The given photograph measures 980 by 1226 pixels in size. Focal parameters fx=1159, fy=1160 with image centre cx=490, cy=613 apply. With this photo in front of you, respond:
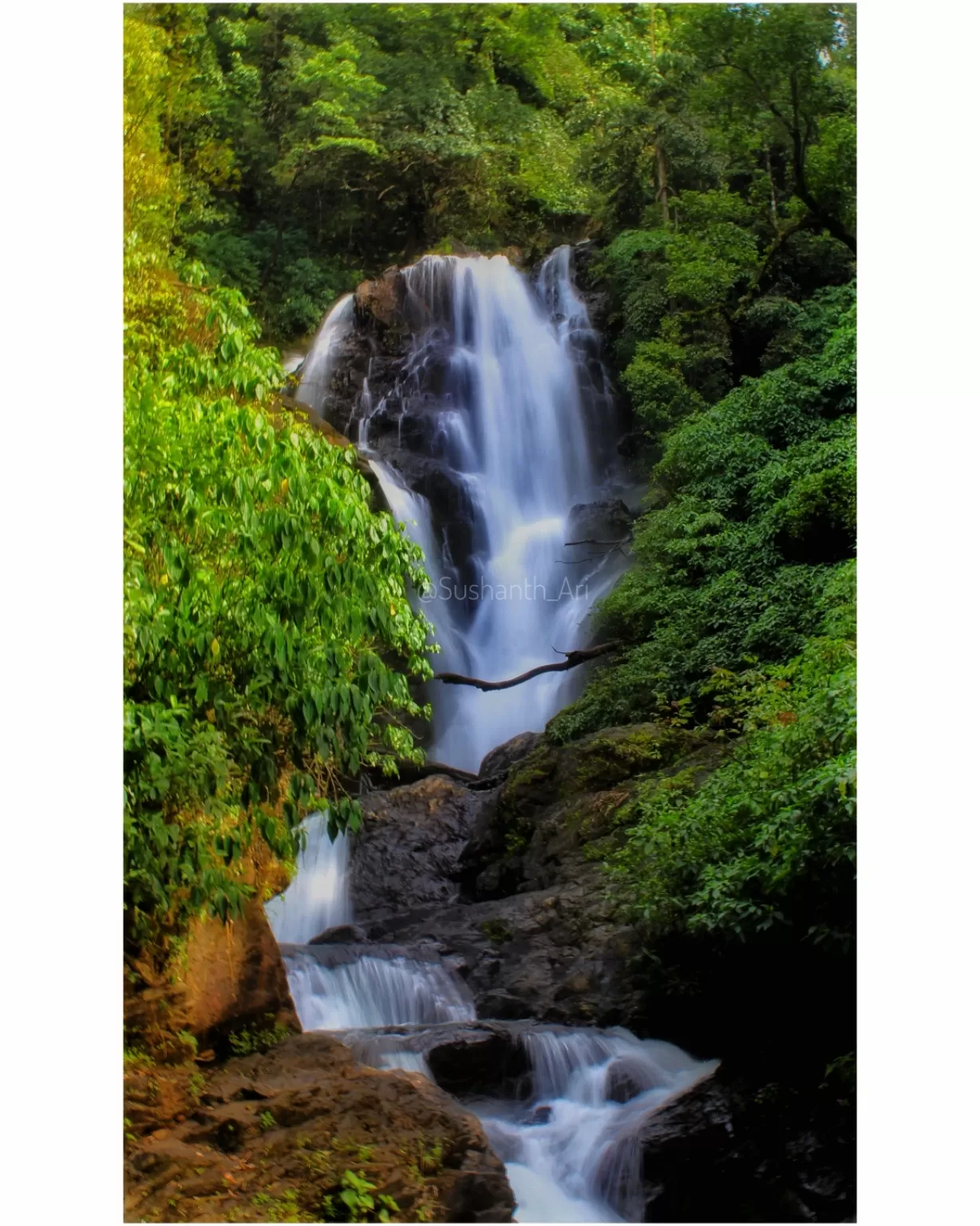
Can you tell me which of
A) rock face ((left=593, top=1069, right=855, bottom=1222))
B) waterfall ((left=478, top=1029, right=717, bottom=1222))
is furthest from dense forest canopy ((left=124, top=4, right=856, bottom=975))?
rock face ((left=593, top=1069, right=855, bottom=1222))

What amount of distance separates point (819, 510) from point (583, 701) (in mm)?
1203

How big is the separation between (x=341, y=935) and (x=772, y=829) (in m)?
1.62

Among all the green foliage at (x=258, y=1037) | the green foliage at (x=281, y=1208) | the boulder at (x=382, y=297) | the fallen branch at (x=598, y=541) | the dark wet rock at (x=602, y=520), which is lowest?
the green foliage at (x=281, y=1208)

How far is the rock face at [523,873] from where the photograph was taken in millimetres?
4195

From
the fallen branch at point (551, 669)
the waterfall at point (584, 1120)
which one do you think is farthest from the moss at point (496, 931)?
the fallen branch at point (551, 669)

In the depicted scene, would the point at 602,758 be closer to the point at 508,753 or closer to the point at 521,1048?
the point at 508,753

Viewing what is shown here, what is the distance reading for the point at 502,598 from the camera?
14.8ft

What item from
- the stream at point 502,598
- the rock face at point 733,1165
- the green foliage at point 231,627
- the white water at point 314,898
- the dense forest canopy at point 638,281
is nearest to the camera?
the green foliage at point 231,627

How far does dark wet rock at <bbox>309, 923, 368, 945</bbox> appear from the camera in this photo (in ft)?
14.1

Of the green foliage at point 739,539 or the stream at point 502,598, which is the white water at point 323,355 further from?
the green foliage at point 739,539

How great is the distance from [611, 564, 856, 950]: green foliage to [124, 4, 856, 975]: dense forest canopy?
11 millimetres

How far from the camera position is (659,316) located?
4.72 metres

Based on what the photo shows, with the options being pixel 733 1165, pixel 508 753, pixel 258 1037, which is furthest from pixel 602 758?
pixel 258 1037
